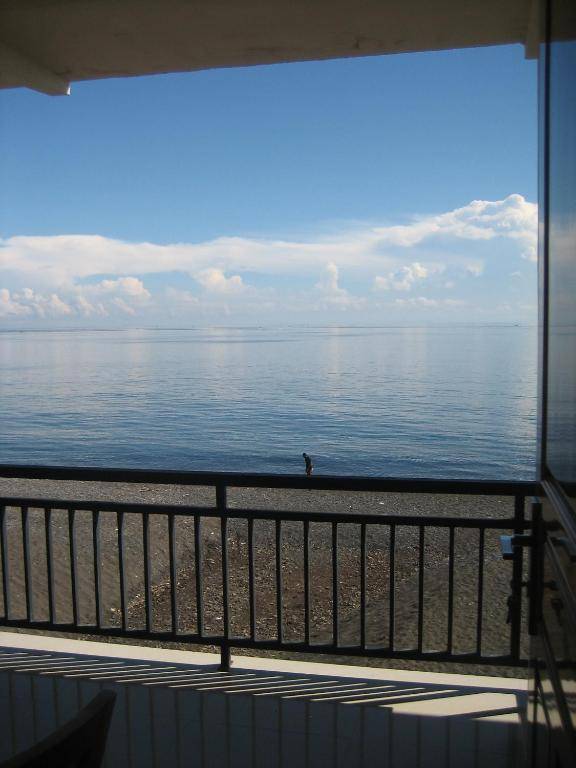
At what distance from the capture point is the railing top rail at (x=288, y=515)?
2293 mm

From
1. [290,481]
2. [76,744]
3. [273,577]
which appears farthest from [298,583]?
[76,744]

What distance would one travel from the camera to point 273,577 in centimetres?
804

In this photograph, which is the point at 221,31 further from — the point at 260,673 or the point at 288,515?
the point at 260,673

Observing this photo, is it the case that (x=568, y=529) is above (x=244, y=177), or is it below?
below

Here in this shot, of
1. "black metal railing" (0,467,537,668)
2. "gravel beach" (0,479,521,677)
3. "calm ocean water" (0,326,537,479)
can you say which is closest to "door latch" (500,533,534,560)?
"black metal railing" (0,467,537,668)

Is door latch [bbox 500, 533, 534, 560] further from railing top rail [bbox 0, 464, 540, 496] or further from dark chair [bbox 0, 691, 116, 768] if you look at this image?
dark chair [bbox 0, 691, 116, 768]

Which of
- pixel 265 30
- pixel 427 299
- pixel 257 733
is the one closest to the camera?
pixel 257 733

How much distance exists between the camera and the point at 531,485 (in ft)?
7.06

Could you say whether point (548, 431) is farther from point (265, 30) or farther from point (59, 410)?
point (59, 410)

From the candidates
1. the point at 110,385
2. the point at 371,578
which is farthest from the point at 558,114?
the point at 110,385

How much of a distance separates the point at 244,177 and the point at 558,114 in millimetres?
61805

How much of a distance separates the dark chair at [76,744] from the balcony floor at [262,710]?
1378mm

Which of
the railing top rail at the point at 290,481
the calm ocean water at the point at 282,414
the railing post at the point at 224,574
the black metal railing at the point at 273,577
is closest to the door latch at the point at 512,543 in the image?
the black metal railing at the point at 273,577

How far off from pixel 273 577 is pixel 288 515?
19.6 ft
